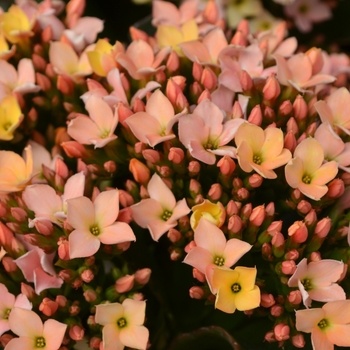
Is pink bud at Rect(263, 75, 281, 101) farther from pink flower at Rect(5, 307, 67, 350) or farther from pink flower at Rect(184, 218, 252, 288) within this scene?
pink flower at Rect(5, 307, 67, 350)

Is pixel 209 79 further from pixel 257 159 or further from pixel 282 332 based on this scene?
pixel 282 332

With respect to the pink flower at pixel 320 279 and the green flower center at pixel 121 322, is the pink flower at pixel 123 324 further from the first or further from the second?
the pink flower at pixel 320 279

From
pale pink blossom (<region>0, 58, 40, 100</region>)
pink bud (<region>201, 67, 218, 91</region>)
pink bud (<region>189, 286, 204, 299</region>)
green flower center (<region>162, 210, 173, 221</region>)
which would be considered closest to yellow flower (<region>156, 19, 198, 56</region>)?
pink bud (<region>201, 67, 218, 91</region>)

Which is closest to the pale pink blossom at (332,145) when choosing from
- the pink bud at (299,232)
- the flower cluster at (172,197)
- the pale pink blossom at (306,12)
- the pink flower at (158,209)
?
the flower cluster at (172,197)

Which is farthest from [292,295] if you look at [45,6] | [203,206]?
[45,6]

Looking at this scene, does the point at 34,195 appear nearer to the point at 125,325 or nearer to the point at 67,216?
the point at 67,216
